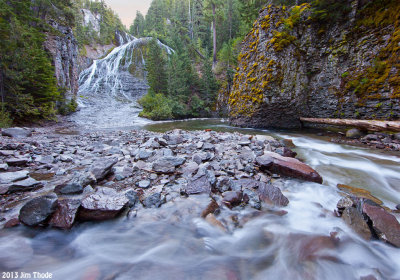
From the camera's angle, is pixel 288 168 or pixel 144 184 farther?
pixel 288 168

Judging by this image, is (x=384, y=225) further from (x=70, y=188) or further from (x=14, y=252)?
(x=70, y=188)

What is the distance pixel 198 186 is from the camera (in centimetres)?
245

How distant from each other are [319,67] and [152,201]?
10.0 meters

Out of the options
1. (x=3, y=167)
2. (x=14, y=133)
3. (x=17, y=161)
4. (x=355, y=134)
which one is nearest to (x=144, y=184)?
(x=3, y=167)

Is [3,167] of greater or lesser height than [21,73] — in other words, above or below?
below

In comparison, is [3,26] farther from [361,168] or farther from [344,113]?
[344,113]

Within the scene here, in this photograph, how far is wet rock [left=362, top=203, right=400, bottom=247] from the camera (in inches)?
62.8

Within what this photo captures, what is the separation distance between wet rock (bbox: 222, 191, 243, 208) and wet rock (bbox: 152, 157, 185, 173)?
1118 millimetres

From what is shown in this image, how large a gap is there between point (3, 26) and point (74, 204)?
11.4 metres

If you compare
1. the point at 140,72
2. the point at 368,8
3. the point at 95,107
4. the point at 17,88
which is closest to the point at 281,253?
the point at 368,8

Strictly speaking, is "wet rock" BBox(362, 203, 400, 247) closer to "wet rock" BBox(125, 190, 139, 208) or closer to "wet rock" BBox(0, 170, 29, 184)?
"wet rock" BBox(125, 190, 139, 208)

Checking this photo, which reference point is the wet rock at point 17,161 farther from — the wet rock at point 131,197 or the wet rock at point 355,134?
the wet rock at point 355,134

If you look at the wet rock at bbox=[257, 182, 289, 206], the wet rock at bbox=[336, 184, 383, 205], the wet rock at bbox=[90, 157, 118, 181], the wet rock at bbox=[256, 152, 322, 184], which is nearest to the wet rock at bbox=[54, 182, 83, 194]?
the wet rock at bbox=[90, 157, 118, 181]

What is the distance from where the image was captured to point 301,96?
833 cm
